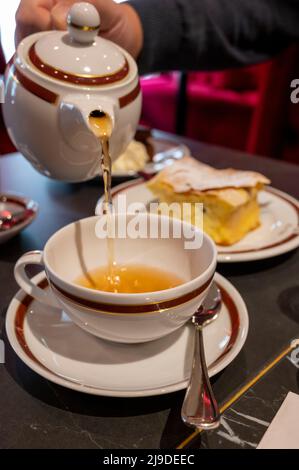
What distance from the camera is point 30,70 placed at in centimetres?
62

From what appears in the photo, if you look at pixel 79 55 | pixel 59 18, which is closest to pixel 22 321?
pixel 79 55

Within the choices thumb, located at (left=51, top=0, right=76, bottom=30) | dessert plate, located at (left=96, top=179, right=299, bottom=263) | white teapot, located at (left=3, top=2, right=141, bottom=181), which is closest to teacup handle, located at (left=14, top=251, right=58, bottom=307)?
white teapot, located at (left=3, top=2, right=141, bottom=181)

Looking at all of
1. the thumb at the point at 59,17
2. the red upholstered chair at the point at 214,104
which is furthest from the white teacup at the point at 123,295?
the red upholstered chair at the point at 214,104

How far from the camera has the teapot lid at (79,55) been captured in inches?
24.3

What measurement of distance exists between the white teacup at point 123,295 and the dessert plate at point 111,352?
0.03 metres

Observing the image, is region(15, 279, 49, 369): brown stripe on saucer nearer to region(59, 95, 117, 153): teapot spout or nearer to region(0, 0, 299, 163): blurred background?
region(59, 95, 117, 153): teapot spout

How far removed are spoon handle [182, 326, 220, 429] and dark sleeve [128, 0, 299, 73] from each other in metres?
0.97

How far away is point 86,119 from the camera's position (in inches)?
23.2

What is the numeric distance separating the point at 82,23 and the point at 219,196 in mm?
382

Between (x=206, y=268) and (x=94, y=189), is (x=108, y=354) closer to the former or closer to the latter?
(x=206, y=268)

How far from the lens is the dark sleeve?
1249 millimetres

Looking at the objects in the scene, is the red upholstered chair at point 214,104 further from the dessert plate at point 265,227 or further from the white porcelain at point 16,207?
the white porcelain at point 16,207
